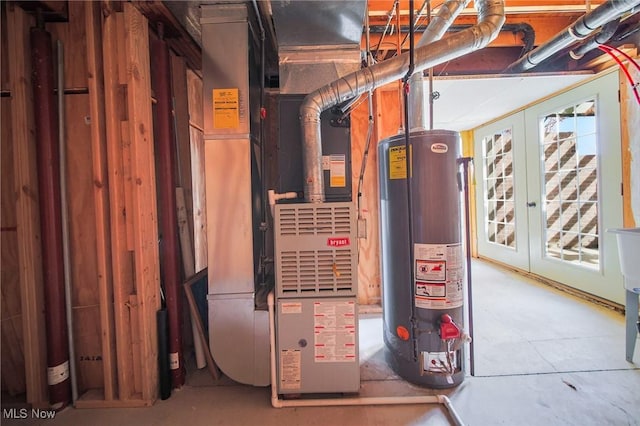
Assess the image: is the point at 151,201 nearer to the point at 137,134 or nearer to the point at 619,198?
the point at 137,134

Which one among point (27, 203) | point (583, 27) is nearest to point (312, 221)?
point (27, 203)

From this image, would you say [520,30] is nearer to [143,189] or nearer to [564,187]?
[564,187]

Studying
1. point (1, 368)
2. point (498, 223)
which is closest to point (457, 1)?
point (1, 368)

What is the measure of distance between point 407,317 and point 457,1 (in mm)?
1867

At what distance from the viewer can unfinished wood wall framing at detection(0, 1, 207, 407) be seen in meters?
1.47

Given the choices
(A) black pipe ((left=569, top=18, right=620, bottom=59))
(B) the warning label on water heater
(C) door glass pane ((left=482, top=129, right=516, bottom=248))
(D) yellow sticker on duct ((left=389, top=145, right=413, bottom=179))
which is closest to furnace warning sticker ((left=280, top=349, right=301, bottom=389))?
(B) the warning label on water heater

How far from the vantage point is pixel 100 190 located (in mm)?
1503

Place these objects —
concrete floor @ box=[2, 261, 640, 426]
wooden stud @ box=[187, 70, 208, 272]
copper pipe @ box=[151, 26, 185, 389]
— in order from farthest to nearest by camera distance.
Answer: wooden stud @ box=[187, 70, 208, 272] < copper pipe @ box=[151, 26, 185, 389] < concrete floor @ box=[2, 261, 640, 426]

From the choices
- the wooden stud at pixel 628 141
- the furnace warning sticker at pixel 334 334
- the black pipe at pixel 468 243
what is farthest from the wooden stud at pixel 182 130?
the wooden stud at pixel 628 141

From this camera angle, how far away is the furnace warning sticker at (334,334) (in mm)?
1490

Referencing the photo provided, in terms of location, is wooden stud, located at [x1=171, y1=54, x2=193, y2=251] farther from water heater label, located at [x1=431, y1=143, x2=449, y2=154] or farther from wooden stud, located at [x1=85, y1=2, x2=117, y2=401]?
water heater label, located at [x1=431, y1=143, x2=449, y2=154]

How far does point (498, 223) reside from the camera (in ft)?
14.0

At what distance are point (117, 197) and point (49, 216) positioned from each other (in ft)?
1.22

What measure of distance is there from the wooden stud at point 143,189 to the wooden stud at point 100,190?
0.17 meters
